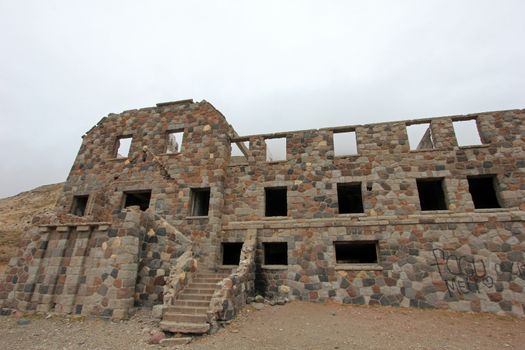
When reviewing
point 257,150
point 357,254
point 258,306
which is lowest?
point 258,306

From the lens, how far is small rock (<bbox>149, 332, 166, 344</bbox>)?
700 cm

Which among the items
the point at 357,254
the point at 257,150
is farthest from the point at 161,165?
the point at 357,254

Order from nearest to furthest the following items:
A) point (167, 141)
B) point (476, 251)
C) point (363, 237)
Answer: point (476, 251), point (363, 237), point (167, 141)

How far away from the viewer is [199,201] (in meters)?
13.8

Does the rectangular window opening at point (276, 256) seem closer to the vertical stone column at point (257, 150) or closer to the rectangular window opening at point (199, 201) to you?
the rectangular window opening at point (199, 201)

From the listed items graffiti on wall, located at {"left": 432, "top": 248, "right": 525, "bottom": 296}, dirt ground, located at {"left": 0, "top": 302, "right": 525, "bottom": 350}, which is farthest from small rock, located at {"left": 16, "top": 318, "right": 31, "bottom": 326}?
graffiti on wall, located at {"left": 432, "top": 248, "right": 525, "bottom": 296}

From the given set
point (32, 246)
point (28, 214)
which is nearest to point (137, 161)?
point (32, 246)

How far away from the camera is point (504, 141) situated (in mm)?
11352

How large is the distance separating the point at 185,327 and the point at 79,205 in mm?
11236

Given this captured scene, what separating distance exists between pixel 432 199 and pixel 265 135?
28.9 feet

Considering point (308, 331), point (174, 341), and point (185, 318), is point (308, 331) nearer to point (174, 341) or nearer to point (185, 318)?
point (185, 318)

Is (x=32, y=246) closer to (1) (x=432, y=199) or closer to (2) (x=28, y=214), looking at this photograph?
(1) (x=432, y=199)

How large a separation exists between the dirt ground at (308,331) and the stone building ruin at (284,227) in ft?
1.86

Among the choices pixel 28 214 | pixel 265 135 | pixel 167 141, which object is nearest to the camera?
pixel 265 135
